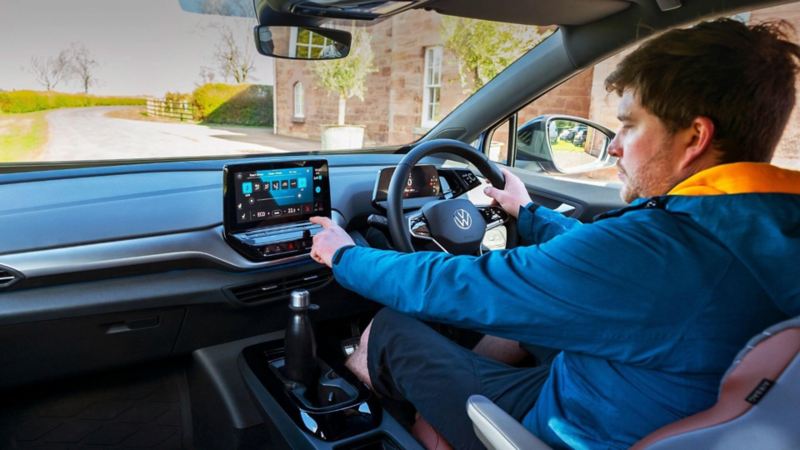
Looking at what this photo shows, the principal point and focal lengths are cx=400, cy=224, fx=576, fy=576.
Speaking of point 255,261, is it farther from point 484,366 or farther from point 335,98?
point 335,98

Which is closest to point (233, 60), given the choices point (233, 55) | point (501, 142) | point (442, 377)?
point (233, 55)

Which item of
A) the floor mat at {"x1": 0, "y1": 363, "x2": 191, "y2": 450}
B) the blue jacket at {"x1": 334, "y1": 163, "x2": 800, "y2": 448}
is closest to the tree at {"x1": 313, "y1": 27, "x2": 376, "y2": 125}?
the floor mat at {"x1": 0, "y1": 363, "x2": 191, "y2": 450}

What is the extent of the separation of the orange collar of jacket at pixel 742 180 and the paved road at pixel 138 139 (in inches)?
80.9

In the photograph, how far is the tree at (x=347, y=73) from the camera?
6500 mm

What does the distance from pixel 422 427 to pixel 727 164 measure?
1.13m

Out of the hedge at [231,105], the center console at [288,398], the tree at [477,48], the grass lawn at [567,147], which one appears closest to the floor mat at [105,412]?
the center console at [288,398]

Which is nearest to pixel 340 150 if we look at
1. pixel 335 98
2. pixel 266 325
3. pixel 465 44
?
pixel 266 325

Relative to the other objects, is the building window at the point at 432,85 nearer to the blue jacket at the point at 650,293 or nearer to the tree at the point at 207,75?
the tree at the point at 207,75

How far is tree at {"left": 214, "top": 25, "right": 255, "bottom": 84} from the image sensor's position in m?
3.70

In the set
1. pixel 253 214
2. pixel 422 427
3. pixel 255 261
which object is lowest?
pixel 422 427

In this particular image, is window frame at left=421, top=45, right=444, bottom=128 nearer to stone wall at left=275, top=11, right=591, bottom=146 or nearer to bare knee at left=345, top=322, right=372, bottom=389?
stone wall at left=275, top=11, right=591, bottom=146

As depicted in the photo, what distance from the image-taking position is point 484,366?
1605mm

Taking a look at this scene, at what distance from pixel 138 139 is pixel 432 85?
4824 millimetres

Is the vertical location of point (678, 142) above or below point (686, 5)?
below
